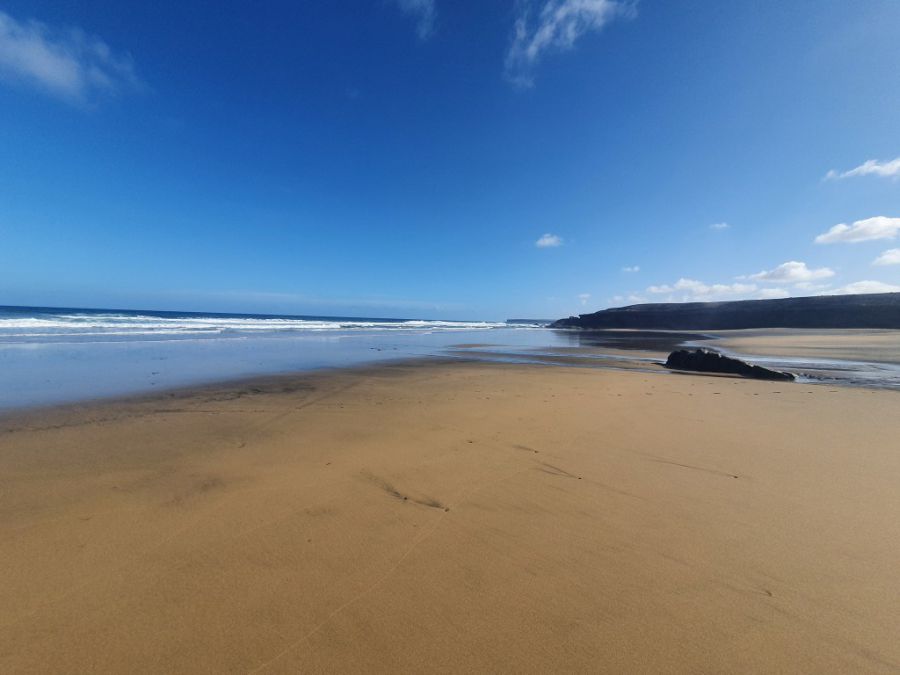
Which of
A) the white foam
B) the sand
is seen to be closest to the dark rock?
the sand

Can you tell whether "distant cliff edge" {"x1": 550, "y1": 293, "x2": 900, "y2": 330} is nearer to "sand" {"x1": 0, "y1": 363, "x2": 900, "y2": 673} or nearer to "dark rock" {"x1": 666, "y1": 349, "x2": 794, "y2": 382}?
"dark rock" {"x1": 666, "y1": 349, "x2": 794, "y2": 382}

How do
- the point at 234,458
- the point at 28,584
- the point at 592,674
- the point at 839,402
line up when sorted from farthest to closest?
the point at 839,402, the point at 234,458, the point at 28,584, the point at 592,674

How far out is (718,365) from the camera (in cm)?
1227

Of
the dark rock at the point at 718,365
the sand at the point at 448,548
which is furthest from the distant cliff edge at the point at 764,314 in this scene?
the sand at the point at 448,548

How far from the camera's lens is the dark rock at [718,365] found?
10570 millimetres

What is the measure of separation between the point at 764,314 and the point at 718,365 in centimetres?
7125

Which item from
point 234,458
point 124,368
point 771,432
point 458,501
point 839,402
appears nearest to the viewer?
point 458,501

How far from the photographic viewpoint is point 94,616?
1966 mm

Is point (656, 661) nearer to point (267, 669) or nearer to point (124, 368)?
point (267, 669)

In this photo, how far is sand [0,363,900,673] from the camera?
1.82 m

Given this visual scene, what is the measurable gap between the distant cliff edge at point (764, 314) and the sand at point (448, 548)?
2867 inches

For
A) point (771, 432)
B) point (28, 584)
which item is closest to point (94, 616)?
point (28, 584)

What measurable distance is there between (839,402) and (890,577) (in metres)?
6.73

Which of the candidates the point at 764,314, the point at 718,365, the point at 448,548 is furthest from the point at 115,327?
the point at 764,314
